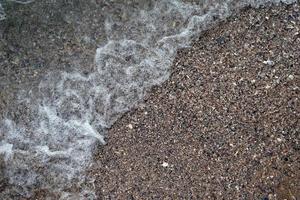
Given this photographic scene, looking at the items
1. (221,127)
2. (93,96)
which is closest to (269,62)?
(221,127)

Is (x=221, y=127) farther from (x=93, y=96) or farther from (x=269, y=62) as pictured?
(x=93, y=96)

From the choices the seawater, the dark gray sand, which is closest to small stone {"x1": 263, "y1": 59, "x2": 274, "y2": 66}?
the dark gray sand

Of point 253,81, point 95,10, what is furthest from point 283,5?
point 95,10

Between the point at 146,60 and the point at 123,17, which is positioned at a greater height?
the point at 123,17

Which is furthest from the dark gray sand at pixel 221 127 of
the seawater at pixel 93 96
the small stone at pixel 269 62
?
the seawater at pixel 93 96

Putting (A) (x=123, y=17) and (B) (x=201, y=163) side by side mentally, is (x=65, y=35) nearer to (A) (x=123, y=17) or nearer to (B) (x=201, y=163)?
(A) (x=123, y=17)

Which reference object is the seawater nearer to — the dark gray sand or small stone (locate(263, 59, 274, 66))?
the dark gray sand
